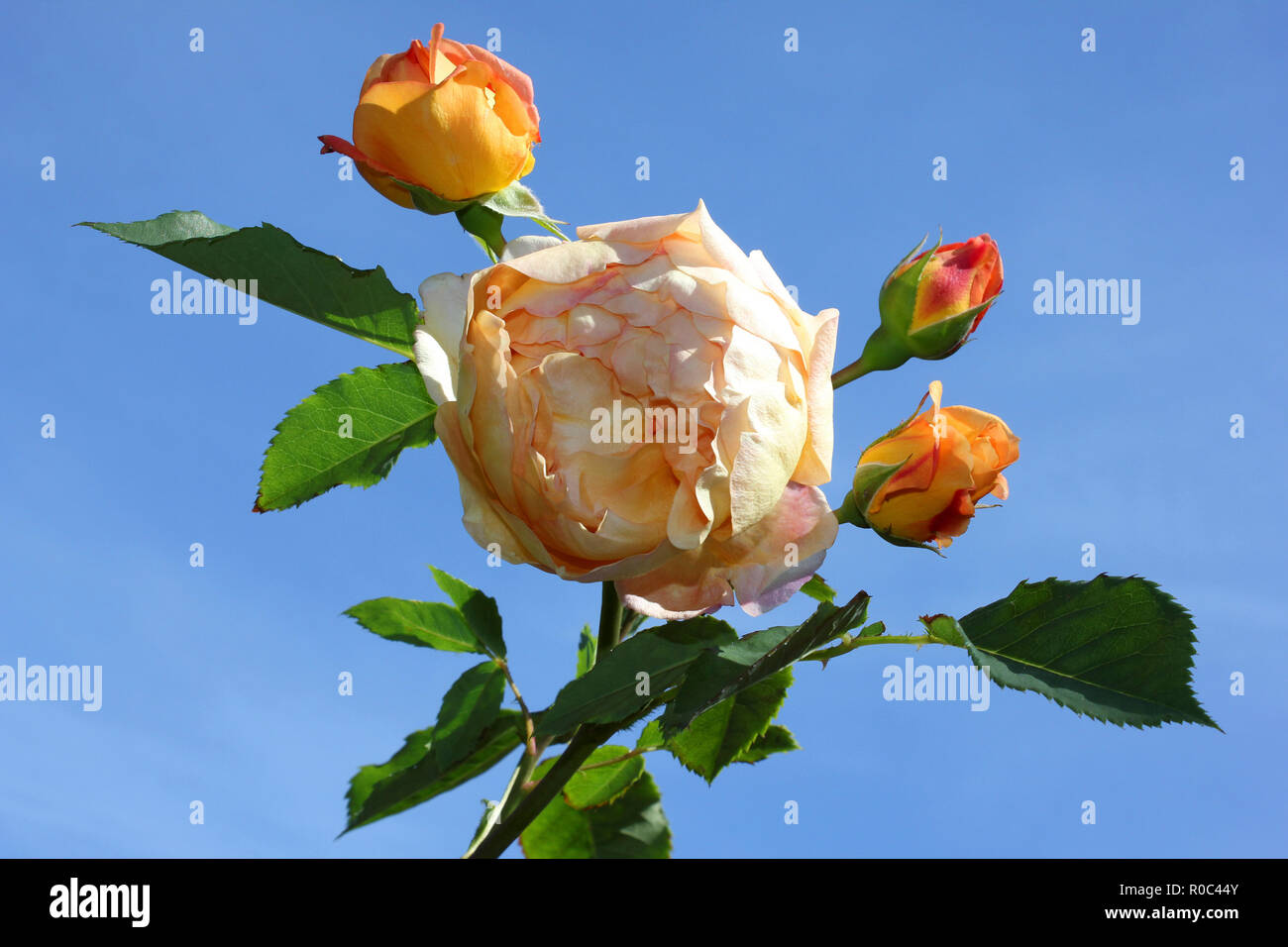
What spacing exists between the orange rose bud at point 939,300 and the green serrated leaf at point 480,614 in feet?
2.45

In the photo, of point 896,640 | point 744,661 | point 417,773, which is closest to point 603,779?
point 417,773

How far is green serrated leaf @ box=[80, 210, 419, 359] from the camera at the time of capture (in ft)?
4.34

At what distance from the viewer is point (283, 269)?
1.36 meters

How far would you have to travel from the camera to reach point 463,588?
175 centimetres

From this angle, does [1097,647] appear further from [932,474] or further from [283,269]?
[283,269]

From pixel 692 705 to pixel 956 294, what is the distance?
0.73 metres

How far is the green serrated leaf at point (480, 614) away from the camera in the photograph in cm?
169

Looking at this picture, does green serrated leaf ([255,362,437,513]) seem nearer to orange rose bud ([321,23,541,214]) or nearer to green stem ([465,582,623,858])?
orange rose bud ([321,23,541,214])

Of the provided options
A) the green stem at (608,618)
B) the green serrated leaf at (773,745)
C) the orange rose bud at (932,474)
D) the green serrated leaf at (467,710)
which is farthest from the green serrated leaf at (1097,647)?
the green serrated leaf at (467,710)

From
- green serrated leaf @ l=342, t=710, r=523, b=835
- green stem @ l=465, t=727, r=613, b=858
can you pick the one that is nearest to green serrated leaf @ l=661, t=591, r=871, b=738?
green stem @ l=465, t=727, r=613, b=858

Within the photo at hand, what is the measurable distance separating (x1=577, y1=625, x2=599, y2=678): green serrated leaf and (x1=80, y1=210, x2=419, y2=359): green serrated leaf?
2.78ft

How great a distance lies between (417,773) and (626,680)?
55 centimetres
